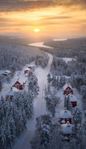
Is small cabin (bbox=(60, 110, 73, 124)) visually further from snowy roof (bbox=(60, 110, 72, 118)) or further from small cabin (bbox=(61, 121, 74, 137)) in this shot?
small cabin (bbox=(61, 121, 74, 137))

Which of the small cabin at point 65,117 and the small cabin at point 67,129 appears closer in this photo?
the small cabin at point 67,129

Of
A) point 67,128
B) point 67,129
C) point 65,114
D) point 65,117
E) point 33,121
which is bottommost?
point 33,121

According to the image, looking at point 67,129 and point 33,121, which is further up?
point 67,129

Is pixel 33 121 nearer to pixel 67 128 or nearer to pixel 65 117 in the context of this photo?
pixel 65 117

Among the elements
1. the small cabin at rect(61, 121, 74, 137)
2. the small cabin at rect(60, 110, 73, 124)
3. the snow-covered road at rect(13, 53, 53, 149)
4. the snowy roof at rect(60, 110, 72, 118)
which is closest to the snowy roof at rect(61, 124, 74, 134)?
the small cabin at rect(61, 121, 74, 137)

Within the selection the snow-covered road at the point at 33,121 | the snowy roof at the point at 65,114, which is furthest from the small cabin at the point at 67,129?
the snow-covered road at the point at 33,121

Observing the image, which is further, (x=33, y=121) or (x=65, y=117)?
(x=33, y=121)

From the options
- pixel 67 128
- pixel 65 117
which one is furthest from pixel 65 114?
pixel 67 128

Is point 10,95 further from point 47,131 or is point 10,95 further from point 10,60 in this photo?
point 10,60

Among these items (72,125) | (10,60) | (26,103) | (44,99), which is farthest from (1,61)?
(72,125)

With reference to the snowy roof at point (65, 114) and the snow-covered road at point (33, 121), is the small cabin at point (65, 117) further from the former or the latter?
the snow-covered road at point (33, 121)

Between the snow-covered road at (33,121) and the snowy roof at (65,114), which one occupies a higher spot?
the snowy roof at (65,114)
